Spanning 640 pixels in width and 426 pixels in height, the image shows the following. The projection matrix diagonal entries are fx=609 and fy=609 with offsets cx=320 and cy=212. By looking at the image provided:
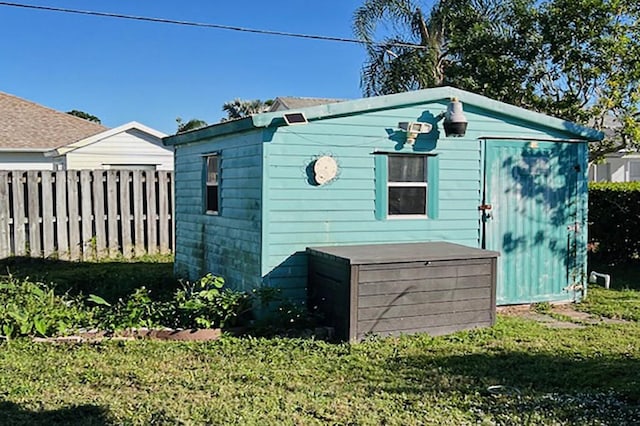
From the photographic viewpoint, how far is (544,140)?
7.94m

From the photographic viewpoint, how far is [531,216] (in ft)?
26.0

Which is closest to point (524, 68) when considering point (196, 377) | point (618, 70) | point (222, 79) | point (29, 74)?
point (618, 70)

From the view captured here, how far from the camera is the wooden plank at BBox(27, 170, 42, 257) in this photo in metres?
11.2

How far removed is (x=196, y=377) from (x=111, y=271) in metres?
5.49

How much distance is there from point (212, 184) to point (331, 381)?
4049 millimetres

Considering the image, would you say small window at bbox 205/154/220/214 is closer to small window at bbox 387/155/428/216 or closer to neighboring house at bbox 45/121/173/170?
small window at bbox 387/155/428/216

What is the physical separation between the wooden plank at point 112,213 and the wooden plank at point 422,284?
7512 mm

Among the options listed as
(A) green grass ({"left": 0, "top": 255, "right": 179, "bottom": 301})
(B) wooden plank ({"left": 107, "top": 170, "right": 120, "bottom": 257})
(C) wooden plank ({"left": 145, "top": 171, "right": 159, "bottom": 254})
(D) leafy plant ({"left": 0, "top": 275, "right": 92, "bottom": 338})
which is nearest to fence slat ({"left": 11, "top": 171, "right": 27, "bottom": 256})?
(A) green grass ({"left": 0, "top": 255, "right": 179, "bottom": 301})

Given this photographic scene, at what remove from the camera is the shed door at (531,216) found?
7.74 m

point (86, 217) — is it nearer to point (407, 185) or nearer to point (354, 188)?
point (354, 188)

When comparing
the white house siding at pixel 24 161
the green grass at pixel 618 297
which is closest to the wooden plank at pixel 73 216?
the white house siding at pixel 24 161

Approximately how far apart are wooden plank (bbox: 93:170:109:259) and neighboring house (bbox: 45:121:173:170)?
158 inches

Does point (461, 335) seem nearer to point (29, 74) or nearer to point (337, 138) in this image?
point (337, 138)

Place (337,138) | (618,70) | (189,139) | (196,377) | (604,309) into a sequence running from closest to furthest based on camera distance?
1. (196,377)
2. (337,138)
3. (604,309)
4. (189,139)
5. (618,70)
